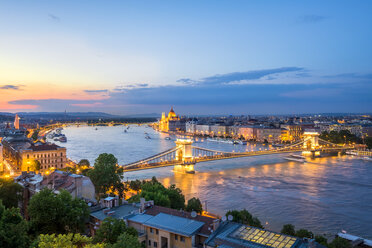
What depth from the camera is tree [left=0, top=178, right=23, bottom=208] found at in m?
12.1

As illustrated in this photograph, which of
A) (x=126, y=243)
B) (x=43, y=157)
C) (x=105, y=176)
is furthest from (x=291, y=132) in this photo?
(x=126, y=243)

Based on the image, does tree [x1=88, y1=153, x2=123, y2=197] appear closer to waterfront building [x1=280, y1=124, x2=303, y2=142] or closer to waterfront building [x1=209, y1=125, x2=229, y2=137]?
waterfront building [x1=280, y1=124, x2=303, y2=142]

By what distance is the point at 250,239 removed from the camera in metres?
7.02

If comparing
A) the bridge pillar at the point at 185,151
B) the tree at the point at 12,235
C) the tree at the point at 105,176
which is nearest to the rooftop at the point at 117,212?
the tree at the point at 12,235

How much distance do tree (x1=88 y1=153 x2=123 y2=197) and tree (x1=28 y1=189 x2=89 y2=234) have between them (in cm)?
661

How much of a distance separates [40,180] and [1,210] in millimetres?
4897

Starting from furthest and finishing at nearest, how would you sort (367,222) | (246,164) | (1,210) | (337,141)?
(337,141) < (246,164) < (367,222) < (1,210)

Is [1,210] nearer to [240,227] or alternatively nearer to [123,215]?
[123,215]

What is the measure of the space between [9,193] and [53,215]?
178 inches

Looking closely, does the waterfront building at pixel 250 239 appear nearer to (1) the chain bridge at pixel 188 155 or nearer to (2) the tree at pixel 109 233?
(2) the tree at pixel 109 233

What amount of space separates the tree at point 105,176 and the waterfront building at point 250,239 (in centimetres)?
942

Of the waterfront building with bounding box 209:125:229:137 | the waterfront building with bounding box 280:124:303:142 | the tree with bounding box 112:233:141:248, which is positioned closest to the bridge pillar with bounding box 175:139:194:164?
the tree with bounding box 112:233:141:248

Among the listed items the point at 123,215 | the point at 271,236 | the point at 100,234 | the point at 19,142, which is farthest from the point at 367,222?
the point at 19,142

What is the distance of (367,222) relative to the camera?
1471 centimetres
